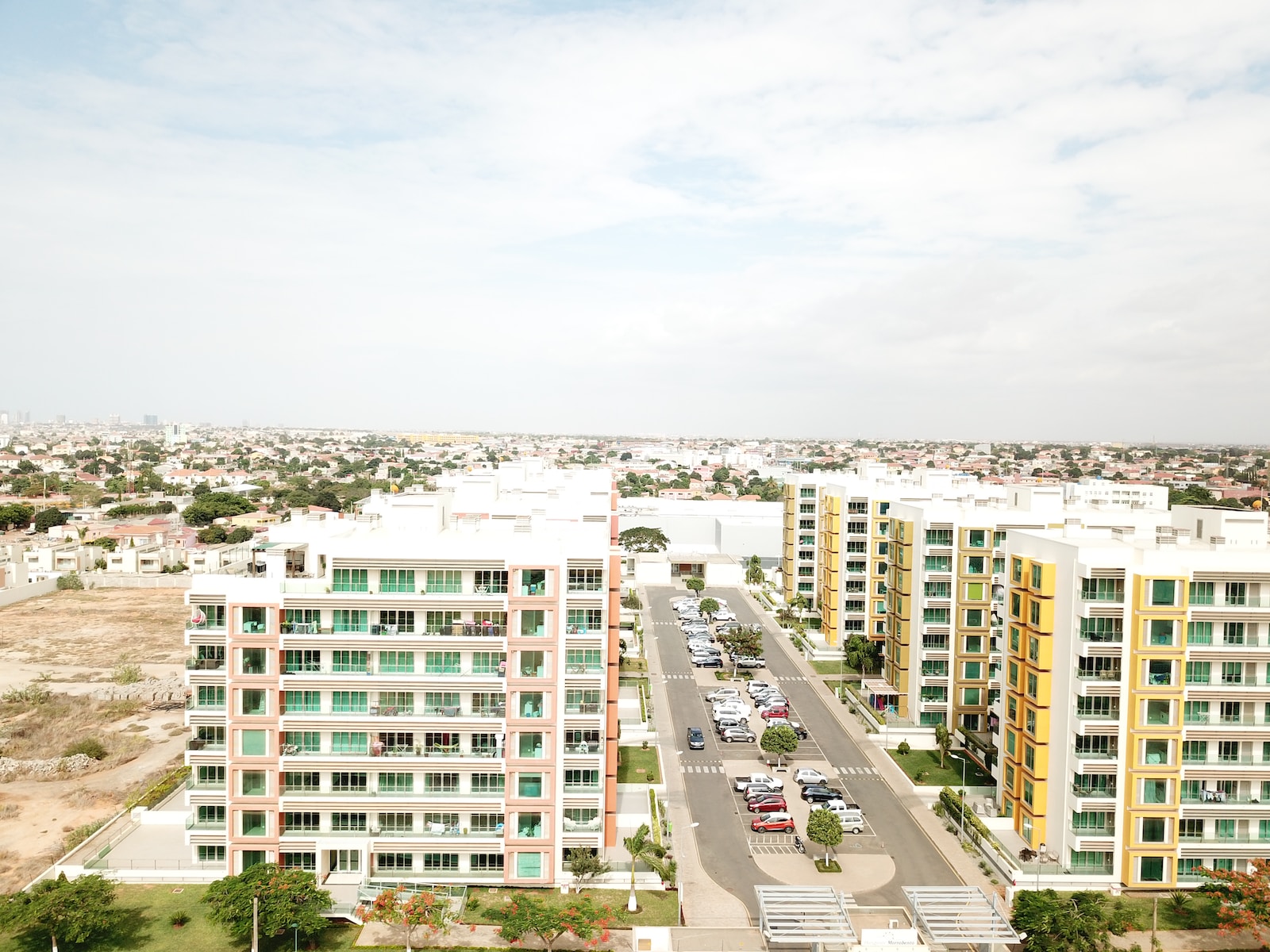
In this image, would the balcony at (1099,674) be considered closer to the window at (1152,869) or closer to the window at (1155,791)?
the window at (1155,791)

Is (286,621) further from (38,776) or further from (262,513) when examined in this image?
(262,513)

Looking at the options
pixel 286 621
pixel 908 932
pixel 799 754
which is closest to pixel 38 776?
pixel 286 621

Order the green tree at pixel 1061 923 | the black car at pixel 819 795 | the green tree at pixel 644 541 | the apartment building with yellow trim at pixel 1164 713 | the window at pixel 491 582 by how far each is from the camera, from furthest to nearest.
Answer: the green tree at pixel 644 541 < the black car at pixel 819 795 < the apartment building with yellow trim at pixel 1164 713 < the window at pixel 491 582 < the green tree at pixel 1061 923

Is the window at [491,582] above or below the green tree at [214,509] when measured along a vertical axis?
above

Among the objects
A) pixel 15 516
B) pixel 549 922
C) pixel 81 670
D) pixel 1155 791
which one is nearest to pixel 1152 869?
pixel 1155 791

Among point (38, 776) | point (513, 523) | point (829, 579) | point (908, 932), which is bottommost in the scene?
point (38, 776)

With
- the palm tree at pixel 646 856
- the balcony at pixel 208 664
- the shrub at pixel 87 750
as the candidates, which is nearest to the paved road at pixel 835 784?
the palm tree at pixel 646 856
